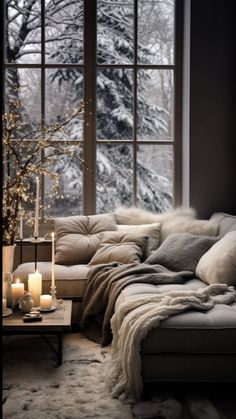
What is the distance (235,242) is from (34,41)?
2802mm

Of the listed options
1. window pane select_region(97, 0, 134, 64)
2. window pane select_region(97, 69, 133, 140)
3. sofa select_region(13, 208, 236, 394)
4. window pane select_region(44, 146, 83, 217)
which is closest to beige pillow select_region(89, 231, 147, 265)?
sofa select_region(13, 208, 236, 394)

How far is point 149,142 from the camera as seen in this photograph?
4855mm

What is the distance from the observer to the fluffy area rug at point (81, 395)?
90.5 inches

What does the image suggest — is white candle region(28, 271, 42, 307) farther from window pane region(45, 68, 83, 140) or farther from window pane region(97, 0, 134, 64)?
window pane region(97, 0, 134, 64)

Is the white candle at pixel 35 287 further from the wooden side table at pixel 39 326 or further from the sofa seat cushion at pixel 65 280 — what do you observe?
the sofa seat cushion at pixel 65 280

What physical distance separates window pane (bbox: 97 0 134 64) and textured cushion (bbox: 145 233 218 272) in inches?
77.3

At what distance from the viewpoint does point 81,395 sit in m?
2.51

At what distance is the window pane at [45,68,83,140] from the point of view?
4801mm

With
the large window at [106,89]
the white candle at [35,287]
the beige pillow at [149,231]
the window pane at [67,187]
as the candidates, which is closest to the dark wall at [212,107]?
the large window at [106,89]

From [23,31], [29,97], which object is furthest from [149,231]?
[23,31]

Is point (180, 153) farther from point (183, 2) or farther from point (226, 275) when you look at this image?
point (226, 275)

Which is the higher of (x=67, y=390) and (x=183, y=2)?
(x=183, y=2)

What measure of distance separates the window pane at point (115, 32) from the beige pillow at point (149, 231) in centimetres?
162

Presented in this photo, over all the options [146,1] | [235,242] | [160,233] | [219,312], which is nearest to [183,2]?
[146,1]
